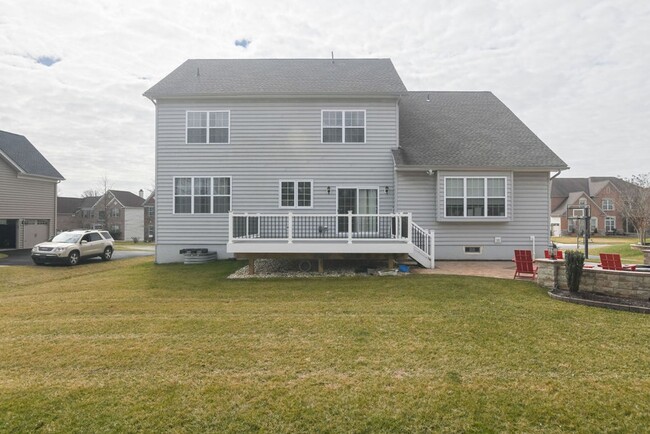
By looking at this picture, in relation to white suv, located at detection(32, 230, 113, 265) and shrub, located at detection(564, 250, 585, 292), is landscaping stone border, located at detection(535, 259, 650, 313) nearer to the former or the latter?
shrub, located at detection(564, 250, 585, 292)

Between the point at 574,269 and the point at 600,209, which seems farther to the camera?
the point at 600,209

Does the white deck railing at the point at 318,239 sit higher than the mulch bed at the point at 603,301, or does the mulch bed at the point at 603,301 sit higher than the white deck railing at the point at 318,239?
the white deck railing at the point at 318,239

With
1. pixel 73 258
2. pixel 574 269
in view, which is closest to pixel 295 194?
pixel 574 269

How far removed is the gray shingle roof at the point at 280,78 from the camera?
559 inches

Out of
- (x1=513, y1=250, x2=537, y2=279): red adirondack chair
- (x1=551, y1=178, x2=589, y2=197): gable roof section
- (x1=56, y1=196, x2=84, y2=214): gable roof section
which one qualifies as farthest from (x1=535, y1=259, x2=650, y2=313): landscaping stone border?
(x1=56, y1=196, x2=84, y2=214): gable roof section

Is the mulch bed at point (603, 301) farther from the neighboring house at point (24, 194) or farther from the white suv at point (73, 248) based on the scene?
the neighboring house at point (24, 194)

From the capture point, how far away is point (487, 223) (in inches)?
547

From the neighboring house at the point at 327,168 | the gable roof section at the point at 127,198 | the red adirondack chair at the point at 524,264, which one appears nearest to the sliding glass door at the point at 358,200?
the neighboring house at the point at 327,168

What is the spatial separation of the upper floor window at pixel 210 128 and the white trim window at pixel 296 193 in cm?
317

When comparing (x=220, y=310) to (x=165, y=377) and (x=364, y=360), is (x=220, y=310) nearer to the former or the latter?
(x=165, y=377)

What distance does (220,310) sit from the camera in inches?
287

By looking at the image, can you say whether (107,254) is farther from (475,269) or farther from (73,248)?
(475,269)

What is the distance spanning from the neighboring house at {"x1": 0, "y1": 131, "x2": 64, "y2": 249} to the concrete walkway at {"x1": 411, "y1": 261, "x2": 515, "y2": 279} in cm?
2650

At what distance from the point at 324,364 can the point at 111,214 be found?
58509 mm
